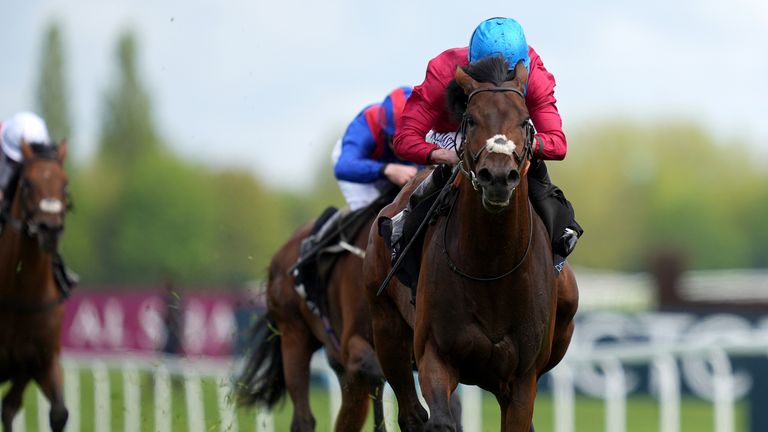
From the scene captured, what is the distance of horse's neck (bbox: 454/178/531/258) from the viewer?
4.84 metres

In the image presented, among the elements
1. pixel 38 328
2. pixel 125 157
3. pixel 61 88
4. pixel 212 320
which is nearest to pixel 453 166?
pixel 38 328

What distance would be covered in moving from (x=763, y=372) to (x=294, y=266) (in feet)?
10.7

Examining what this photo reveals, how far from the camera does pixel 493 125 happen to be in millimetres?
4543

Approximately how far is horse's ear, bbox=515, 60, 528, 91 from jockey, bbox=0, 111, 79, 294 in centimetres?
453

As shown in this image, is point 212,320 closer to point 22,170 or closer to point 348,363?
point 22,170

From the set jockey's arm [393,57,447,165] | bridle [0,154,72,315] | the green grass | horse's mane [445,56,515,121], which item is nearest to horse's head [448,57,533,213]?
horse's mane [445,56,515,121]

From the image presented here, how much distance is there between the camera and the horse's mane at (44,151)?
849cm

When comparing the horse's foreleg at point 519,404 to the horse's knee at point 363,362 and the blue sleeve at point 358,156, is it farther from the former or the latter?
the blue sleeve at point 358,156

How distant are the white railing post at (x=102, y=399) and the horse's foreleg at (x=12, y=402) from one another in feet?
10.1

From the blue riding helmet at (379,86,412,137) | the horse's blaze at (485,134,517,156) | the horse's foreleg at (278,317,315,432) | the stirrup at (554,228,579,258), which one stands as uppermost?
the blue riding helmet at (379,86,412,137)

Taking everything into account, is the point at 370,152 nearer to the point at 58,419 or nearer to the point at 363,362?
the point at 363,362

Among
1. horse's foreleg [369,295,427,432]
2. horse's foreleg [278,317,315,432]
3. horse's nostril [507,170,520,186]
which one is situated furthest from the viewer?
horse's foreleg [278,317,315,432]

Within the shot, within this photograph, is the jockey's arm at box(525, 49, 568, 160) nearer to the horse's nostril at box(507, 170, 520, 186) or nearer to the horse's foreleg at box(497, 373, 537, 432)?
the horse's nostril at box(507, 170, 520, 186)

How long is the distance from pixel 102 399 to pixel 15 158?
15.1 feet
